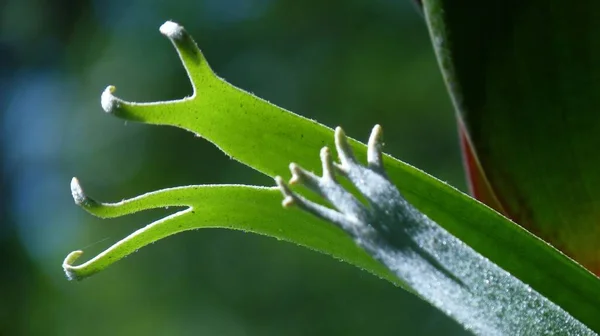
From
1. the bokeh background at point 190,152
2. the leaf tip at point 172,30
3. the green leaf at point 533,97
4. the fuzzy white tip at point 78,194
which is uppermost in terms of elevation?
the leaf tip at point 172,30

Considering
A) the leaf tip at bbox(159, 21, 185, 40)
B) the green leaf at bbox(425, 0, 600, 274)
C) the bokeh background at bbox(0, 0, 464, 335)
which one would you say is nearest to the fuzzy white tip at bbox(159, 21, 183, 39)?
the leaf tip at bbox(159, 21, 185, 40)

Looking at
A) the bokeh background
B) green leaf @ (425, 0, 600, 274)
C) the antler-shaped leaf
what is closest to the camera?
the antler-shaped leaf

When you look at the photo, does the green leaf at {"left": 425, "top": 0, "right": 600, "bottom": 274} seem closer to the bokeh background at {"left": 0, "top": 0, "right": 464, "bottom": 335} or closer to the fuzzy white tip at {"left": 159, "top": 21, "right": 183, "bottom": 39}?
the fuzzy white tip at {"left": 159, "top": 21, "right": 183, "bottom": 39}

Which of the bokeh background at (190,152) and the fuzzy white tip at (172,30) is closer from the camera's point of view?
the fuzzy white tip at (172,30)

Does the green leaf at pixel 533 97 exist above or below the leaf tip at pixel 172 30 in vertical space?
below

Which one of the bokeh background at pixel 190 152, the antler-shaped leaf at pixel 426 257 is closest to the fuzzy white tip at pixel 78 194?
the antler-shaped leaf at pixel 426 257

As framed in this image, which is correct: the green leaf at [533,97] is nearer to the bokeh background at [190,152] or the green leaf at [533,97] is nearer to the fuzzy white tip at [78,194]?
the fuzzy white tip at [78,194]

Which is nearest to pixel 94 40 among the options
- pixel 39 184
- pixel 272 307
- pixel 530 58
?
pixel 39 184

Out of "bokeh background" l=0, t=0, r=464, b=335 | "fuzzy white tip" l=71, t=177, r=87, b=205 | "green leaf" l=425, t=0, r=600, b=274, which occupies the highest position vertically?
"fuzzy white tip" l=71, t=177, r=87, b=205
